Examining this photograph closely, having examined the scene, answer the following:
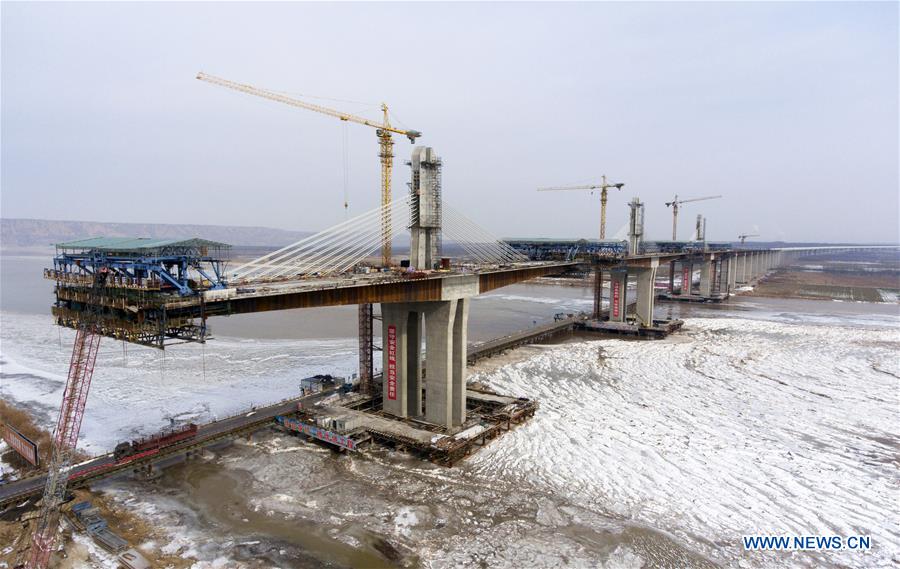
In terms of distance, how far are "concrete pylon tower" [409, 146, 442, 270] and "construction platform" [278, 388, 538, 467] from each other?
40.7 feet

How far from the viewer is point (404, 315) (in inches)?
1553

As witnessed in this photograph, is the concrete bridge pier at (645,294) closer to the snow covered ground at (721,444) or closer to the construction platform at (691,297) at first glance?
the snow covered ground at (721,444)

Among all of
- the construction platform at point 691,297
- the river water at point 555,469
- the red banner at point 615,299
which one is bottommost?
the river water at point 555,469

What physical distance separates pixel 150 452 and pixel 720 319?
92930 millimetres

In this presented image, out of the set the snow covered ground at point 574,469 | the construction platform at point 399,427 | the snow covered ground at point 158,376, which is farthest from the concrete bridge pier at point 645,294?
the construction platform at point 399,427

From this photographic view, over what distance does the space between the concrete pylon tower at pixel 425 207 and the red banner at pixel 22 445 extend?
2744 centimetres

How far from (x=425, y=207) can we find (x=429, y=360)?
11.8 m

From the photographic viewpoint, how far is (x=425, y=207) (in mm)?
40594

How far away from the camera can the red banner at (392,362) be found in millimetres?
40375

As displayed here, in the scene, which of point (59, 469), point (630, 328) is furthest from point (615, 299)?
point (59, 469)

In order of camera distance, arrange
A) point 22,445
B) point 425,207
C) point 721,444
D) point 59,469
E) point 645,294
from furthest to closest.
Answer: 1. point 645,294
2. point 425,207
3. point 721,444
4. point 22,445
5. point 59,469

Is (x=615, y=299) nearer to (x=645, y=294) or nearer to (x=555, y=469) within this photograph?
(x=645, y=294)

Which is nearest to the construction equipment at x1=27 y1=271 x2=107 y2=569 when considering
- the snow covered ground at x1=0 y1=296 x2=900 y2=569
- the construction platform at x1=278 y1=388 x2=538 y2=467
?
the snow covered ground at x1=0 y1=296 x2=900 y2=569

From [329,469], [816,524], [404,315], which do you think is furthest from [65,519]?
[816,524]
